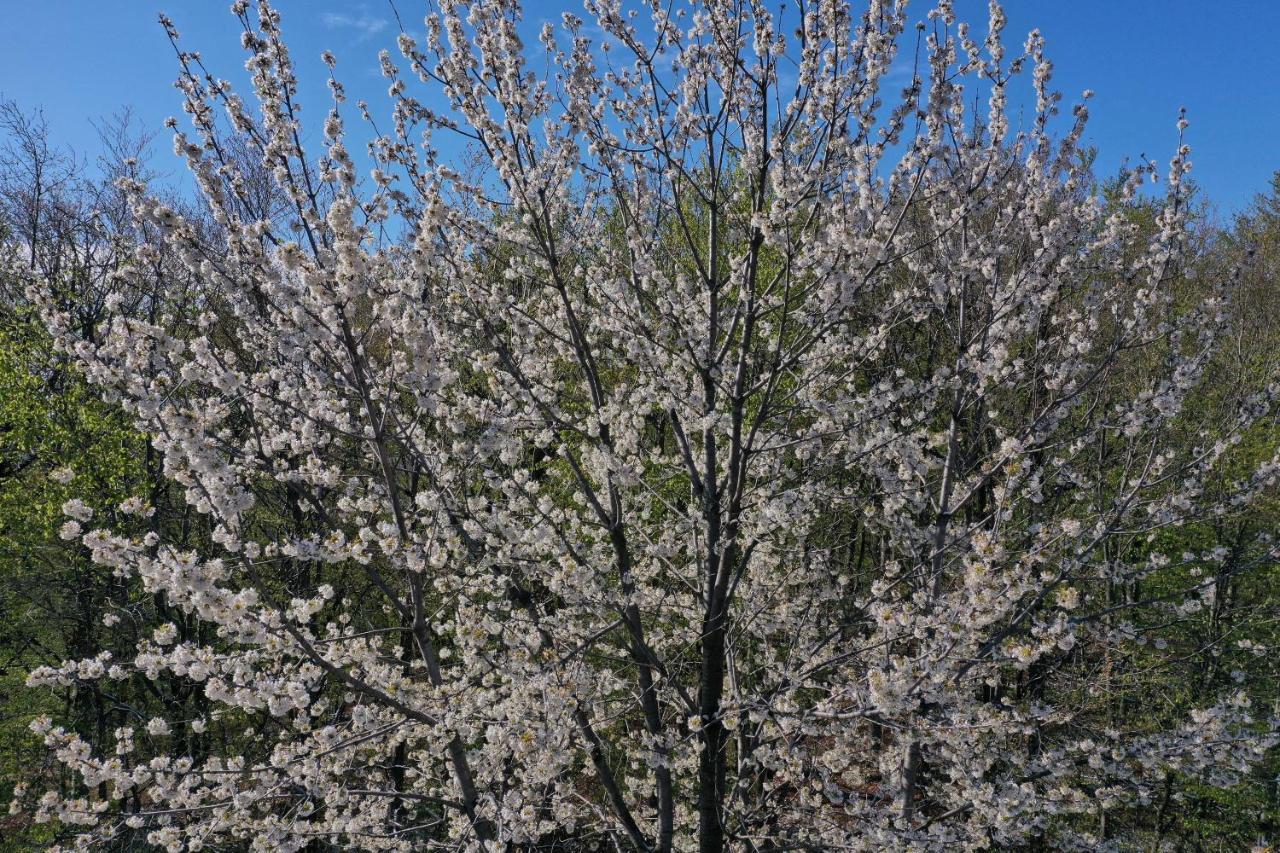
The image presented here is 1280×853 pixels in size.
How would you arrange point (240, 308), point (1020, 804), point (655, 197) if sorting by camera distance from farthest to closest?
point (655, 197)
point (1020, 804)
point (240, 308)

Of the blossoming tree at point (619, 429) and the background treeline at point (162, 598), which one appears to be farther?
the background treeline at point (162, 598)

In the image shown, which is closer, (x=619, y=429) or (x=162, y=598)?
(x=619, y=429)

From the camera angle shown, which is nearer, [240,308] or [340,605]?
[240,308]

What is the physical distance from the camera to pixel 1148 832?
35.9 ft

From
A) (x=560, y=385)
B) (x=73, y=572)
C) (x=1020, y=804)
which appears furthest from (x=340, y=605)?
(x=1020, y=804)

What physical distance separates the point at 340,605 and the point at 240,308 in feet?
28.2

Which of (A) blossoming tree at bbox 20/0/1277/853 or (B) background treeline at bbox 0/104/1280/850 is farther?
(B) background treeline at bbox 0/104/1280/850

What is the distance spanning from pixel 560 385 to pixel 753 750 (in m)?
3.24

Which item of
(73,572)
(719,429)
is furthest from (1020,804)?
(73,572)

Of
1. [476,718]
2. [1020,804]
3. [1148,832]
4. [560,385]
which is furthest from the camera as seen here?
[1148,832]

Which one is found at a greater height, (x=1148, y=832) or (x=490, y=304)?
(x=490, y=304)

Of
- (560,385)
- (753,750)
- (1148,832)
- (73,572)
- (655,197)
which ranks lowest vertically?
(1148,832)

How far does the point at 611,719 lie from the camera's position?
5.10 metres

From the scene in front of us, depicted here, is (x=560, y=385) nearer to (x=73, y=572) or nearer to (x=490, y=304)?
(x=490, y=304)
